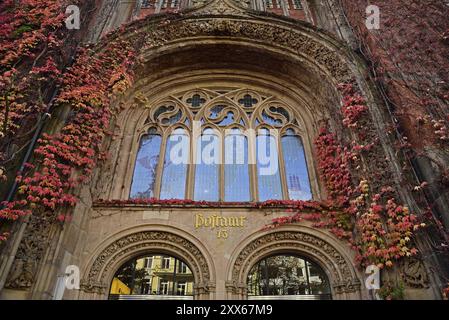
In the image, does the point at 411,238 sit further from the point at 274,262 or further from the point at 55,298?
the point at 55,298

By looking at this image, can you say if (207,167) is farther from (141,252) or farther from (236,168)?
(141,252)

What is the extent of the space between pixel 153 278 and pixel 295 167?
4.13 meters

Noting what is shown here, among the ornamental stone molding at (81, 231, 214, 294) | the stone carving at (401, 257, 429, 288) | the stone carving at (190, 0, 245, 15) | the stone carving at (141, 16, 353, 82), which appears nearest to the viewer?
the stone carving at (401, 257, 429, 288)

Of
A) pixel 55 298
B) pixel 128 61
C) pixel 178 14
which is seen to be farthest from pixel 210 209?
pixel 178 14

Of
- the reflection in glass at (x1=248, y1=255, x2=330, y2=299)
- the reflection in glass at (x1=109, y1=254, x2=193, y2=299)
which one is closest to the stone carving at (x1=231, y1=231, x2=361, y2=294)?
the reflection in glass at (x1=248, y1=255, x2=330, y2=299)

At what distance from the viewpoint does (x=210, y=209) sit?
665 cm

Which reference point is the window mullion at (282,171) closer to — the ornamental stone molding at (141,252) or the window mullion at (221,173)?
the window mullion at (221,173)

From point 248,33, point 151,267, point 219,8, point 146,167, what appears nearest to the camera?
point 151,267

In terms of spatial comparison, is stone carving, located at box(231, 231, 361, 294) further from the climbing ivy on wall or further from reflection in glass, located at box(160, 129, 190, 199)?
the climbing ivy on wall

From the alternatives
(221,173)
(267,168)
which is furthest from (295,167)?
(221,173)

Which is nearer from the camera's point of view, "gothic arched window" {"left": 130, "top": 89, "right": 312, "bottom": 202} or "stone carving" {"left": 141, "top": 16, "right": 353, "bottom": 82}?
"gothic arched window" {"left": 130, "top": 89, "right": 312, "bottom": 202}

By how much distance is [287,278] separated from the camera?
20.3ft

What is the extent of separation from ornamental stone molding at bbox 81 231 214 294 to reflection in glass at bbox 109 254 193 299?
0.18 metres

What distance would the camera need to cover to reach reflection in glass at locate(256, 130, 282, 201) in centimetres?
755
